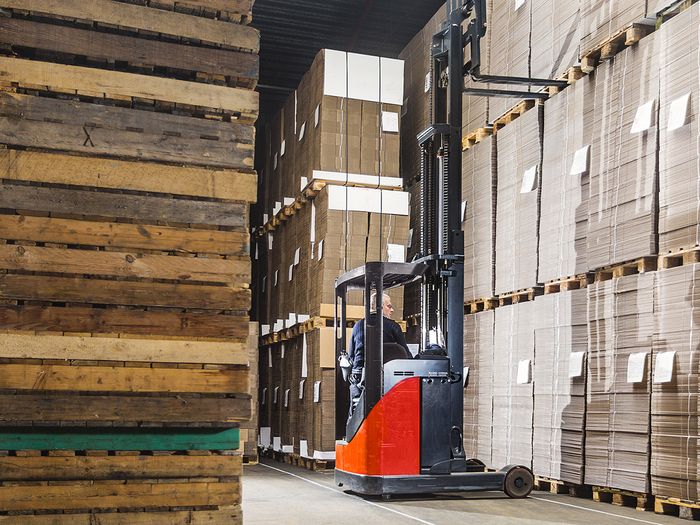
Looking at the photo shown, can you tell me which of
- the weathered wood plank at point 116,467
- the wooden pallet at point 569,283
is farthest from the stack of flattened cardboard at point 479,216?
the weathered wood plank at point 116,467

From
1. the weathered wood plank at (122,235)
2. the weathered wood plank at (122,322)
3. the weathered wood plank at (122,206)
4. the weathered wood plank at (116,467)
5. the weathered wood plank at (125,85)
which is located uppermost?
the weathered wood plank at (125,85)

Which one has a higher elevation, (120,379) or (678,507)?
(120,379)

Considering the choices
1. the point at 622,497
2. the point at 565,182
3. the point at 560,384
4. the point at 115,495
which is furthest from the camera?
the point at 565,182

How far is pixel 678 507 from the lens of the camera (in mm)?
5875

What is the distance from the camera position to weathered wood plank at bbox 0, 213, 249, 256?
4125 millimetres

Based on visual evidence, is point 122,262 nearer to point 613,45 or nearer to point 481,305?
point 613,45

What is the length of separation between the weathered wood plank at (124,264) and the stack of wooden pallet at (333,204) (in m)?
5.31

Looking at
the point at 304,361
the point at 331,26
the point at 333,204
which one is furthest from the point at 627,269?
the point at 331,26

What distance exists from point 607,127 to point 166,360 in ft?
12.7

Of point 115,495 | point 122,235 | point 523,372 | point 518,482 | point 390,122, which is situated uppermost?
point 390,122

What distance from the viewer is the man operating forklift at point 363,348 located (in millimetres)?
7355

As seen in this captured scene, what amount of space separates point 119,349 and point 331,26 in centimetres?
824

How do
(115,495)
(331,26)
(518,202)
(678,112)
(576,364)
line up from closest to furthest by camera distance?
(115,495)
(678,112)
(576,364)
(518,202)
(331,26)

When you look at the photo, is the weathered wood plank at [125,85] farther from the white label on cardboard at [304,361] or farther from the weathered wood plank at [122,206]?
the white label on cardboard at [304,361]
